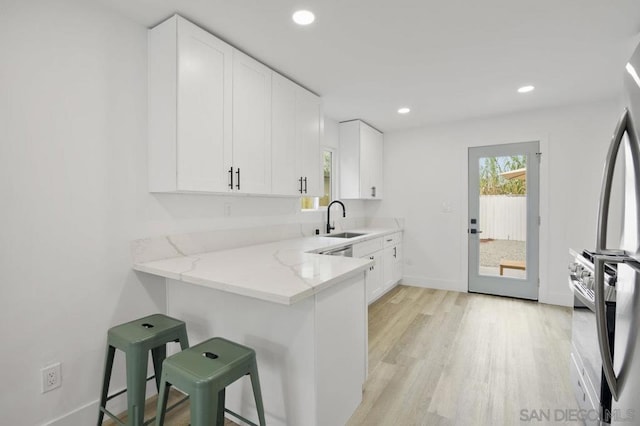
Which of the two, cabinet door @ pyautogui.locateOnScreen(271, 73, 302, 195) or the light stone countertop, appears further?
cabinet door @ pyautogui.locateOnScreen(271, 73, 302, 195)

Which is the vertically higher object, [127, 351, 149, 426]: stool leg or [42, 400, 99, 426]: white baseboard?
[127, 351, 149, 426]: stool leg

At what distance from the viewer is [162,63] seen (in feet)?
6.53

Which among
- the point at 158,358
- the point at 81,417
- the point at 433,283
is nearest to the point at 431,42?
the point at 158,358

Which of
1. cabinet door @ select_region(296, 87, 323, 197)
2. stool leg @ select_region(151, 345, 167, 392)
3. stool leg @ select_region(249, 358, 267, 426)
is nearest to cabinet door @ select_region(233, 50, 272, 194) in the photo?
cabinet door @ select_region(296, 87, 323, 197)

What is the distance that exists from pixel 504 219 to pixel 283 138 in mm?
3181

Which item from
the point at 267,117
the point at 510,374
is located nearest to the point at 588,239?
the point at 510,374

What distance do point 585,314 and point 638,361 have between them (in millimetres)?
1249

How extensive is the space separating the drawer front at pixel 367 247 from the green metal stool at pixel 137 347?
1.99m

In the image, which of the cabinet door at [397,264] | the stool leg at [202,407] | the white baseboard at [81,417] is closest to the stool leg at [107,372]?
the white baseboard at [81,417]

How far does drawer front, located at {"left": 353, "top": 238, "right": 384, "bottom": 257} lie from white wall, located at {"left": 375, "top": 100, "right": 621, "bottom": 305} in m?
1.09

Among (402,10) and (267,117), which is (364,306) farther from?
(402,10)

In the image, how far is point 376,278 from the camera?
387 cm

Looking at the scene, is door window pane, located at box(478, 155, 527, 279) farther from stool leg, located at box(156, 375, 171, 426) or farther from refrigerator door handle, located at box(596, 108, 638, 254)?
stool leg, located at box(156, 375, 171, 426)

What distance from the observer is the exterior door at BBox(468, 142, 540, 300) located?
3.97 m
